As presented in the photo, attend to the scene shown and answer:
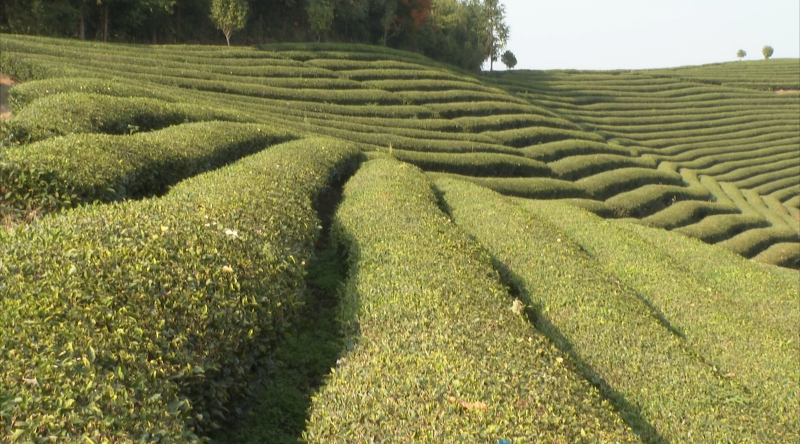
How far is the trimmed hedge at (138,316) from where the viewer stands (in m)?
4.15

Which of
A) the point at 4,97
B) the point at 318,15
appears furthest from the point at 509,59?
the point at 4,97

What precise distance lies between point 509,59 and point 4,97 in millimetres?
70950

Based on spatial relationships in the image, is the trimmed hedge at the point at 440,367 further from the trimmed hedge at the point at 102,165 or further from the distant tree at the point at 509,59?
the distant tree at the point at 509,59

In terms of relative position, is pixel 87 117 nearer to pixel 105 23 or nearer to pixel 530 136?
pixel 105 23

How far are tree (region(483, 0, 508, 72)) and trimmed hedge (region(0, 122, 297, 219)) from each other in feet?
203

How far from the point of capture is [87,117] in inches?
545

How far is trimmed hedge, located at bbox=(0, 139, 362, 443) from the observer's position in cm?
415

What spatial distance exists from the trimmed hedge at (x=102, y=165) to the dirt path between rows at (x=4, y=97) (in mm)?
8224

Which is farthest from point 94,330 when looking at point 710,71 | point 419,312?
point 710,71

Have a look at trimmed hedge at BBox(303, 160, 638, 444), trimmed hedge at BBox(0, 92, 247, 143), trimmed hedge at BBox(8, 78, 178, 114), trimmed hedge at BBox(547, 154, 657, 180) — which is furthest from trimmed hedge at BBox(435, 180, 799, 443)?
trimmed hedge at BBox(547, 154, 657, 180)

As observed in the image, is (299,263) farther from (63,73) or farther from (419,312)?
(63,73)

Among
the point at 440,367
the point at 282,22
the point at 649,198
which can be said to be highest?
the point at 282,22

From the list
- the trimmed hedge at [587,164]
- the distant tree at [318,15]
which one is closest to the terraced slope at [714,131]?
the trimmed hedge at [587,164]

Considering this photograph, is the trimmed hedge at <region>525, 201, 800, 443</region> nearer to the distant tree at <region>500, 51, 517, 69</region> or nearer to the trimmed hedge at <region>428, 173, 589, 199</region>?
the trimmed hedge at <region>428, 173, 589, 199</region>
